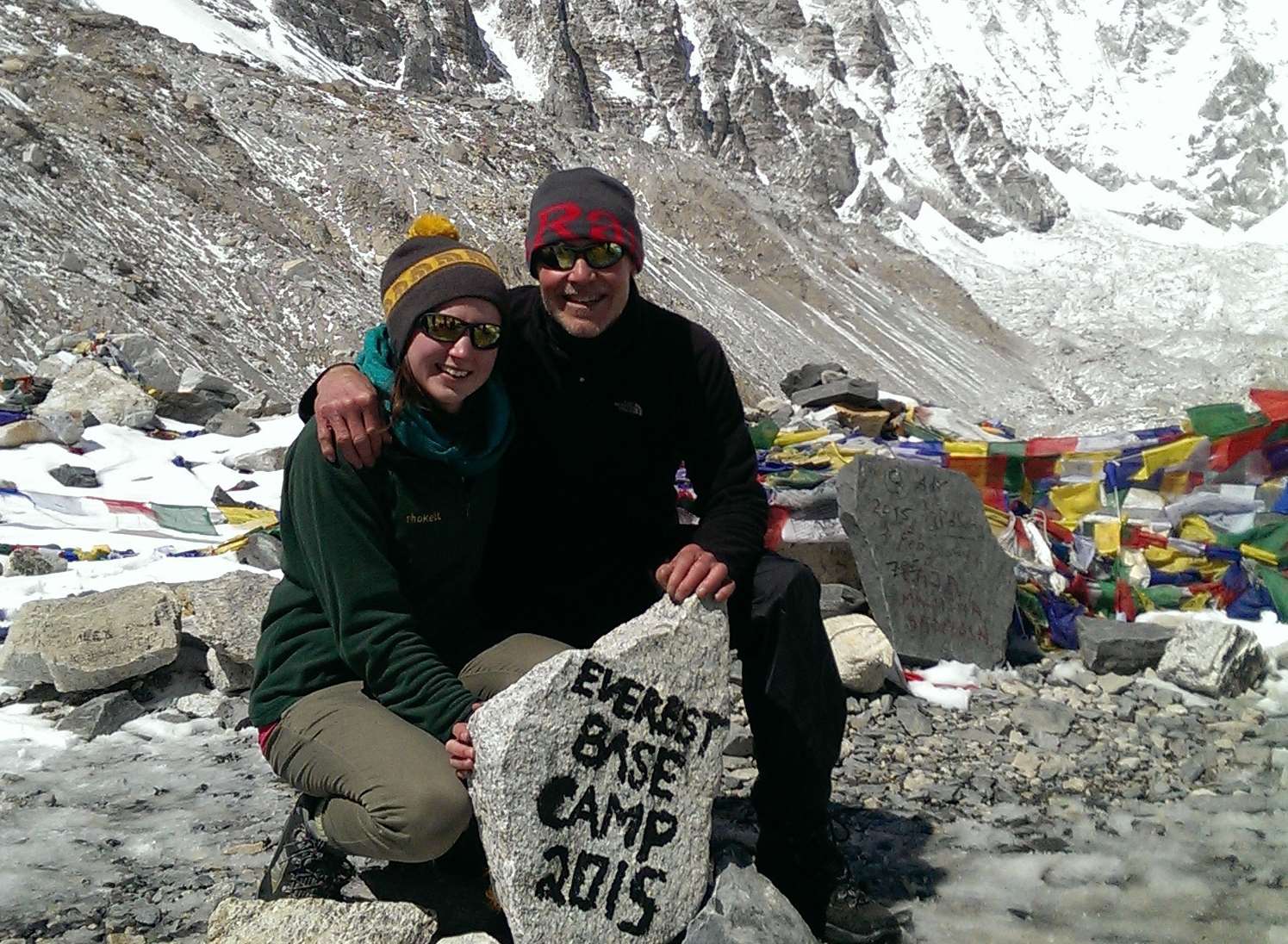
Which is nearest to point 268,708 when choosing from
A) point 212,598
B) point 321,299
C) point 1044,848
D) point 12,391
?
point 212,598

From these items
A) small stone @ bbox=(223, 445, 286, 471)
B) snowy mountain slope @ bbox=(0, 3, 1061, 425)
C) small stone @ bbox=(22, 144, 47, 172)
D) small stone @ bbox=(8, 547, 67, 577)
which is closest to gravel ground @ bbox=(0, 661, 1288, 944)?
small stone @ bbox=(8, 547, 67, 577)

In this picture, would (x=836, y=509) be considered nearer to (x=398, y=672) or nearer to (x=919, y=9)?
(x=398, y=672)

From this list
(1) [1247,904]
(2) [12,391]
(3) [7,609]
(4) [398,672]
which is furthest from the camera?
(2) [12,391]

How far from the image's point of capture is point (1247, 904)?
10.1ft

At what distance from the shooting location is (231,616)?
14.9 ft

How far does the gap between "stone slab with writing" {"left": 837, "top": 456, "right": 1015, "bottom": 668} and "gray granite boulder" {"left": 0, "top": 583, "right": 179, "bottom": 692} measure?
321 centimetres

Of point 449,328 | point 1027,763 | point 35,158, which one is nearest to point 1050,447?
point 1027,763

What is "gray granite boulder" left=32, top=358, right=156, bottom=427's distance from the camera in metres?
9.80

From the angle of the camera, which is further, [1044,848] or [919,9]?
[919,9]

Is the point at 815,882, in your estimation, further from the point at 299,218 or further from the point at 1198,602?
the point at 299,218

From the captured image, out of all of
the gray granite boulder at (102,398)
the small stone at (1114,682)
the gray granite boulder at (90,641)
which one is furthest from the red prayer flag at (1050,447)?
the gray granite boulder at (102,398)

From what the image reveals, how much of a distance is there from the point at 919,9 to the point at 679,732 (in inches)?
4090

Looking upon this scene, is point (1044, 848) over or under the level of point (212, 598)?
under

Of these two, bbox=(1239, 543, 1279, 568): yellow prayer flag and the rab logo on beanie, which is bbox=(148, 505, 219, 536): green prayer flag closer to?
the rab logo on beanie
